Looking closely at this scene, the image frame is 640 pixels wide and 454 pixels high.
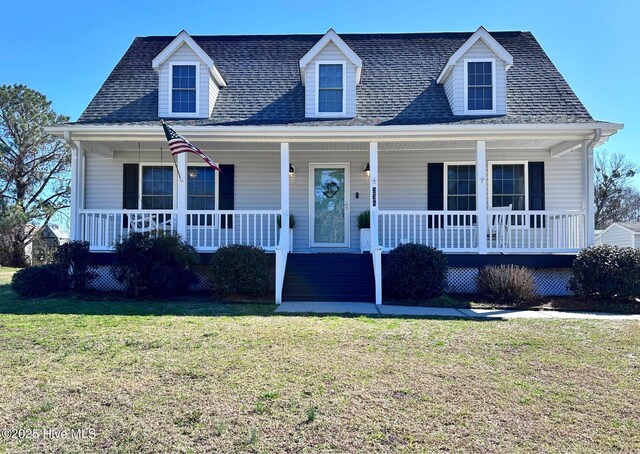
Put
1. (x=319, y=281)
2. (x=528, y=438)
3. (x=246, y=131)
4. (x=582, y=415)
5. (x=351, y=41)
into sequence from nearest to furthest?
(x=528, y=438) → (x=582, y=415) → (x=319, y=281) → (x=246, y=131) → (x=351, y=41)

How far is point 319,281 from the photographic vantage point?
8523 mm

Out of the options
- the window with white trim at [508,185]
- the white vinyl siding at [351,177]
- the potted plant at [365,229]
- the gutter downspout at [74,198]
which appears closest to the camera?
the gutter downspout at [74,198]

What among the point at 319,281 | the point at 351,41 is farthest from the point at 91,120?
the point at 351,41

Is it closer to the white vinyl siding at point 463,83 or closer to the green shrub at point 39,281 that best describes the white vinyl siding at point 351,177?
the white vinyl siding at point 463,83

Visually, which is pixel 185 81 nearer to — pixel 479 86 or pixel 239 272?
pixel 239 272

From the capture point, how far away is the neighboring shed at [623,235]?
69.9 ft

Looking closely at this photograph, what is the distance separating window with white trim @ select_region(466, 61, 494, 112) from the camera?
10367 millimetres

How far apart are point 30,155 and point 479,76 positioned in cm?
2272

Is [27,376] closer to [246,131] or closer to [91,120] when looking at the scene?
[246,131]

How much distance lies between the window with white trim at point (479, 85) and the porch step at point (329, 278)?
4667 millimetres

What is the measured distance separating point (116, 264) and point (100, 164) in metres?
4.23

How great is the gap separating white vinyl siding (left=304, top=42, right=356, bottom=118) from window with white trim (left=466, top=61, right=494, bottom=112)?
2.84m

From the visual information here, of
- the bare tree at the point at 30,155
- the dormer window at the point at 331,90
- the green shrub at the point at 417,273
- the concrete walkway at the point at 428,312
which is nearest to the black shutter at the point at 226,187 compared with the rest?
the dormer window at the point at 331,90

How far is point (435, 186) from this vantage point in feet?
35.4
